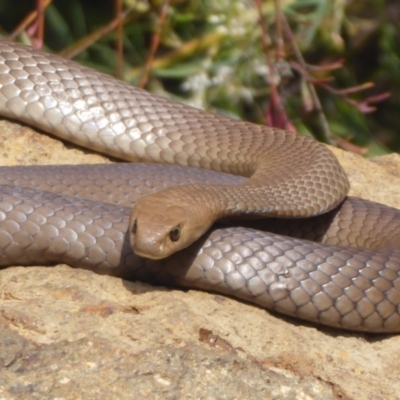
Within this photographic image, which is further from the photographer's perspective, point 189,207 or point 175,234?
point 189,207

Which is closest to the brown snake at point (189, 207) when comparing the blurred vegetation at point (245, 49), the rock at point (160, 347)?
the rock at point (160, 347)

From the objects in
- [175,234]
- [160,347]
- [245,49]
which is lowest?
[245,49]

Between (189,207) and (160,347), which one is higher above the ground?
(189,207)

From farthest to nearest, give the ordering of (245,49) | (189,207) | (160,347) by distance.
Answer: (245,49) < (189,207) < (160,347)

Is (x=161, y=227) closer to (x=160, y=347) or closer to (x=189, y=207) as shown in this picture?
(x=189, y=207)

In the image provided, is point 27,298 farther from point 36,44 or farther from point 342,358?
point 36,44

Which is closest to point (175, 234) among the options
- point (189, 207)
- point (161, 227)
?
point (161, 227)

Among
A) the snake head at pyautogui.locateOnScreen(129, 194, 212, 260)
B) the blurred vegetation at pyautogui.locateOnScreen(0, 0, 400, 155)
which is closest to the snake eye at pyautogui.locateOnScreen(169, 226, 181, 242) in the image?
the snake head at pyautogui.locateOnScreen(129, 194, 212, 260)

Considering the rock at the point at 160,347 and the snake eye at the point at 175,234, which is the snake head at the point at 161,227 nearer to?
the snake eye at the point at 175,234
